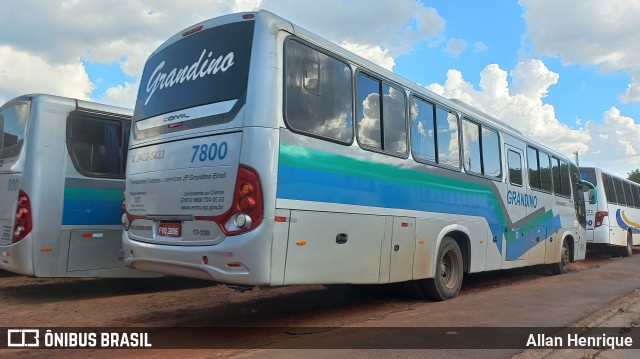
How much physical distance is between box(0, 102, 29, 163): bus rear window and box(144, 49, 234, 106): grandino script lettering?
2479 millimetres

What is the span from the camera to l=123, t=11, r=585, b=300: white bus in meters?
4.83

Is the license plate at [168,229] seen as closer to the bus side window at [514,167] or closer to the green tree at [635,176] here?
the bus side window at [514,167]

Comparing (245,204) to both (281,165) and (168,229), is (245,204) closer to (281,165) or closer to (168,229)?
(281,165)

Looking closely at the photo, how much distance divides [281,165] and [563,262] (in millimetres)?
10499

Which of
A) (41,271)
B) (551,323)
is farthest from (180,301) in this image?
(551,323)

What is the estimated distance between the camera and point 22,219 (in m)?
7.04

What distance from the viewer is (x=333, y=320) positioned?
643 cm

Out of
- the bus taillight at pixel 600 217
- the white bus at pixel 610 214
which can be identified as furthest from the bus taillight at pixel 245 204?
the bus taillight at pixel 600 217

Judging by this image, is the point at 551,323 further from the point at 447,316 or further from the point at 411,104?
the point at 411,104

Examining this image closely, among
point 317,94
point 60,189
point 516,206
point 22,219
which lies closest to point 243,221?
point 317,94

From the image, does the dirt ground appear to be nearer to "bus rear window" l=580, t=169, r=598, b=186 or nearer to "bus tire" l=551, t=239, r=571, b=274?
"bus tire" l=551, t=239, r=571, b=274

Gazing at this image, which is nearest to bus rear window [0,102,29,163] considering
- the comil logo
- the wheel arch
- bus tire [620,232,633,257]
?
the comil logo

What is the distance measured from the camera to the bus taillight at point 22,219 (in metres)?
6.99

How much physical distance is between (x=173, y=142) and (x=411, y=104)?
11.3 ft
